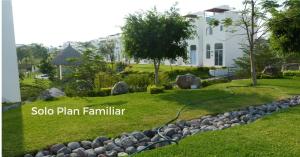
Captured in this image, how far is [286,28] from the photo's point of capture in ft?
56.5

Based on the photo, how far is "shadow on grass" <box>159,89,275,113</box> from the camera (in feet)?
30.4

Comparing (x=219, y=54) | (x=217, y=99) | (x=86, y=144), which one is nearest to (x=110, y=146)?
(x=86, y=144)

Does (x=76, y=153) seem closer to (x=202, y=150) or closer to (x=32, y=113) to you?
(x=202, y=150)

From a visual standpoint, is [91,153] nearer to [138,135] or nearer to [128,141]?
[128,141]

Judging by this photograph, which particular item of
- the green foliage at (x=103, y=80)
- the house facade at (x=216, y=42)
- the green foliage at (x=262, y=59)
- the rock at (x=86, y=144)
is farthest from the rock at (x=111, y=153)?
the house facade at (x=216, y=42)

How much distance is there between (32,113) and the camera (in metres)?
8.91

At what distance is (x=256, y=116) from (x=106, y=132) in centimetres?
339

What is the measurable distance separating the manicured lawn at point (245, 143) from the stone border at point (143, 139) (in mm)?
443

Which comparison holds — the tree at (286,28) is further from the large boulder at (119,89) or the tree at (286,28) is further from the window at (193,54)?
the window at (193,54)

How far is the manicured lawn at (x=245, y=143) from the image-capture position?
4902 millimetres

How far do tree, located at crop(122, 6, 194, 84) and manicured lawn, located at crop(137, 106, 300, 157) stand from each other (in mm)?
6999

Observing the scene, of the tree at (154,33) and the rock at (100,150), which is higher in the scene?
the tree at (154,33)

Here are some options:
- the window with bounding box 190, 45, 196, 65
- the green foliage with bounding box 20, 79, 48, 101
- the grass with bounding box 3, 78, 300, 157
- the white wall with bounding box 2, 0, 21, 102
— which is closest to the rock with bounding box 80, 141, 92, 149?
the grass with bounding box 3, 78, 300, 157

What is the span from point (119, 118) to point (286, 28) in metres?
12.2
